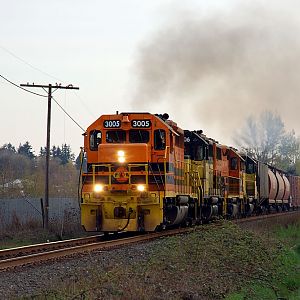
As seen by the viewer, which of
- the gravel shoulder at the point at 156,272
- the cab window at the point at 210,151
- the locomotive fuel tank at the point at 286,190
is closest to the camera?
Result: the gravel shoulder at the point at 156,272

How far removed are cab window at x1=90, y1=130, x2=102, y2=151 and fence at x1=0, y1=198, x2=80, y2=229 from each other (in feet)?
17.3

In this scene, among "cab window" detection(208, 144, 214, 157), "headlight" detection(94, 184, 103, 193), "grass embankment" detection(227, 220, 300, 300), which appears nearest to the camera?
"grass embankment" detection(227, 220, 300, 300)

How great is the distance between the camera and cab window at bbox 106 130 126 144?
18.0 m

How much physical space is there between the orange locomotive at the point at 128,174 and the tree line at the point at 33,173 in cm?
1227

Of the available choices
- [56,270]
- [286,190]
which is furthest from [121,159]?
[286,190]

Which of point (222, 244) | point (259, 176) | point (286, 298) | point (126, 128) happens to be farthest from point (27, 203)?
point (286, 298)

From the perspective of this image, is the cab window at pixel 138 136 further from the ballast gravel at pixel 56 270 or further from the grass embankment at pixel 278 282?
the grass embankment at pixel 278 282

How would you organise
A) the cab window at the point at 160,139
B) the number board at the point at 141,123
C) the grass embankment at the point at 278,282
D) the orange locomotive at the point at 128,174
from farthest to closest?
the number board at the point at 141,123 → the cab window at the point at 160,139 → the orange locomotive at the point at 128,174 → the grass embankment at the point at 278,282

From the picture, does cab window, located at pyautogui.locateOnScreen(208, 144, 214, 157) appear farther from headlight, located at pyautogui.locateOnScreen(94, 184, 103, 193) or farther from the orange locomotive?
headlight, located at pyautogui.locateOnScreen(94, 184, 103, 193)

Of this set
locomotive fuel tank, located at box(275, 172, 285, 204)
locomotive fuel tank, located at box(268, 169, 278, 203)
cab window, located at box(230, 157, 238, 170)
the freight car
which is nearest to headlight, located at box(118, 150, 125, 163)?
the freight car

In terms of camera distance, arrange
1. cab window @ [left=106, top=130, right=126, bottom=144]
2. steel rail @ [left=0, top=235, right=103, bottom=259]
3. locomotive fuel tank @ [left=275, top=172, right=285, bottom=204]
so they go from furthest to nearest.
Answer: locomotive fuel tank @ [left=275, top=172, right=285, bottom=204] < cab window @ [left=106, top=130, right=126, bottom=144] < steel rail @ [left=0, top=235, right=103, bottom=259]

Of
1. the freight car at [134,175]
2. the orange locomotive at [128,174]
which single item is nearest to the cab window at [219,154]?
the freight car at [134,175]

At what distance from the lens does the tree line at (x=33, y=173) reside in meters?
53.6

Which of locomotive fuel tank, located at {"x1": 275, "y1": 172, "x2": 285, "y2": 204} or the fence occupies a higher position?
locomotive fuel tank, located at {"x1": 275, "y1": 172, "x2": 285, "y2": 204}
